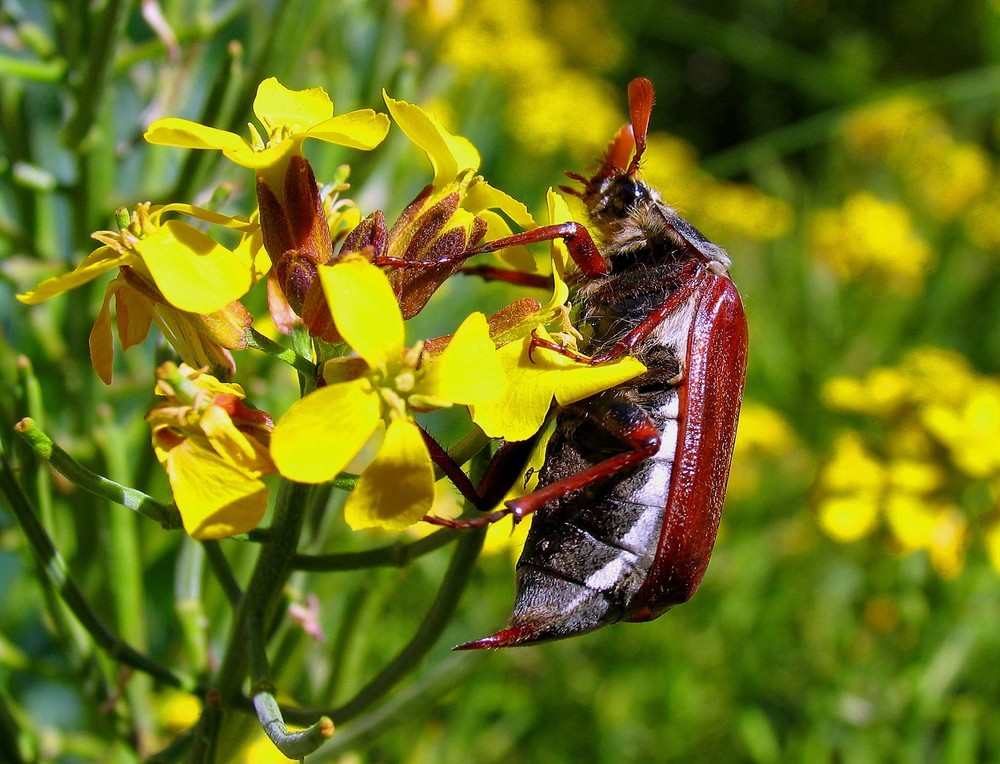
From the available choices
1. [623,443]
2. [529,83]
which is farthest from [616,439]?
[529,83]

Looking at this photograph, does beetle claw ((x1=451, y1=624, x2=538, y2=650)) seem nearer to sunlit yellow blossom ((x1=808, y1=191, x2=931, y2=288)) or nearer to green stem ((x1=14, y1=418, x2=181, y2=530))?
green stem ((x1=14, y1=418, x2=181, y2=530))

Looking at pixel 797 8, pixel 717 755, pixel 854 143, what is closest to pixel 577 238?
pixel 717 755

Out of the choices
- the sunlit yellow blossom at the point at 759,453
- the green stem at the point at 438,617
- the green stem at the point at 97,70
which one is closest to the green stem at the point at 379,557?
the green stem at the point at 438,617

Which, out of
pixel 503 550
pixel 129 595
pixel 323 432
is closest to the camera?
pixel 323 432

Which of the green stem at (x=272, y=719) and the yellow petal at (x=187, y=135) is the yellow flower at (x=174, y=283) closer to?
the yellow petal at (x=187, y=135)

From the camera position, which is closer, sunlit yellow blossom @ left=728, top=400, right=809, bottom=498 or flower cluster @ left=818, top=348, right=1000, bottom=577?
flower cluster @ left=818, top=348, right=1000, bottom=577

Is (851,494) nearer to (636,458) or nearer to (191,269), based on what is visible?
(636,458)

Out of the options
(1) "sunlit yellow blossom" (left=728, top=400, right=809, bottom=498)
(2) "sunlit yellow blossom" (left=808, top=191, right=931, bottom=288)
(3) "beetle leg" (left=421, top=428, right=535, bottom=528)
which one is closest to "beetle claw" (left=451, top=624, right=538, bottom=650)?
(3) "beetle leg" (left=421, top=428, right=535, bottom=528)
